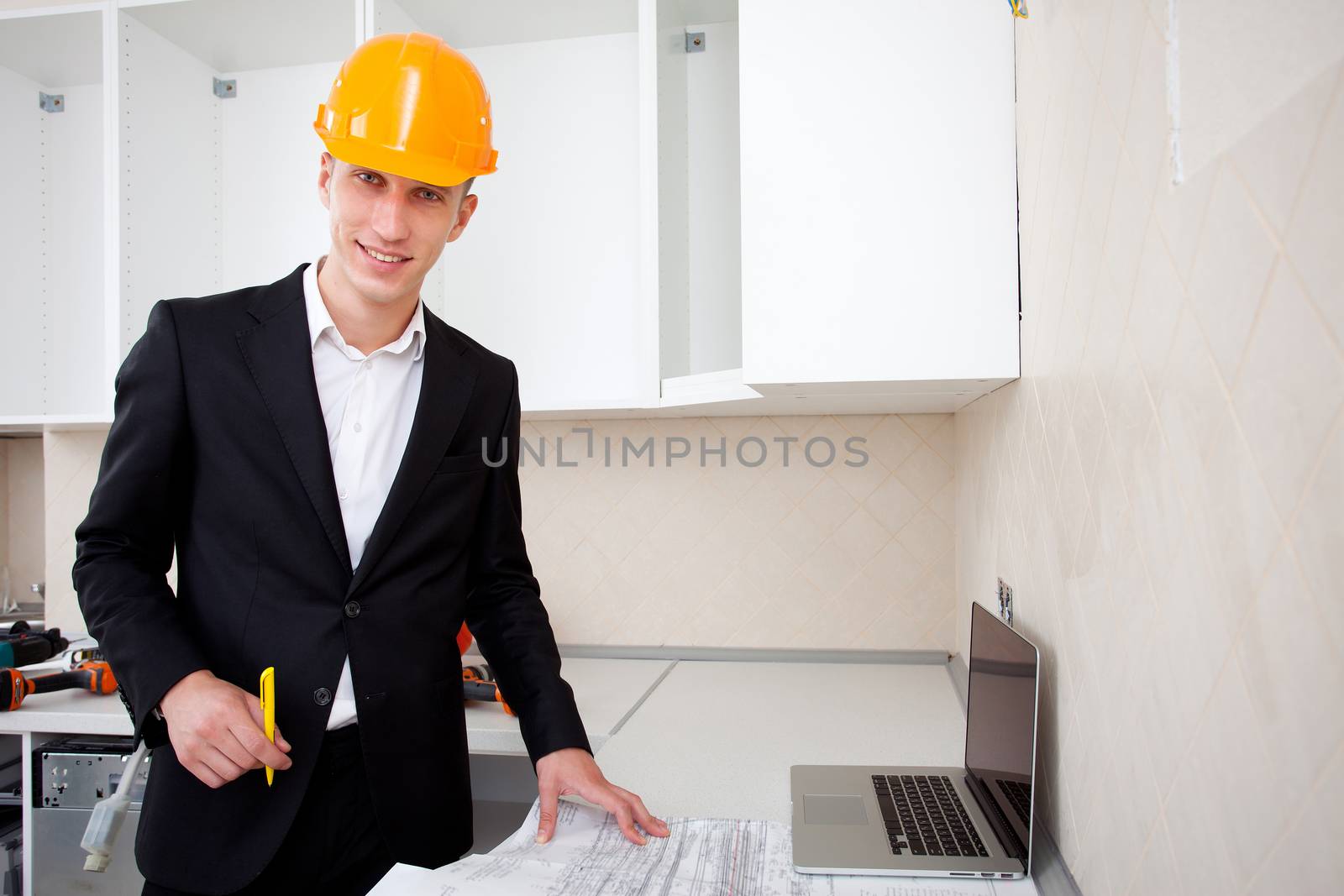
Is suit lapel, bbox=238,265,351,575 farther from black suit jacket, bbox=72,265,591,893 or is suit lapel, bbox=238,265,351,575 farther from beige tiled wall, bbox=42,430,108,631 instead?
beige tiled wall, bbox=42,430,108,631

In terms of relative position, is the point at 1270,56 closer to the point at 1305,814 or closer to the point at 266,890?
the point at 1305,814

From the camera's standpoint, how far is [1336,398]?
0.42m

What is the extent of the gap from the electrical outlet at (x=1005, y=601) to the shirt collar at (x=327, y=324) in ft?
2.85

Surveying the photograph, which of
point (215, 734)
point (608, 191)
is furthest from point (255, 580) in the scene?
point (608, 191)

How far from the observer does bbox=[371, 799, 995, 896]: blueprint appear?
0.86 m

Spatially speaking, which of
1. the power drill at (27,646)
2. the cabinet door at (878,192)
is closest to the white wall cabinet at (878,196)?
the cabinet door at (878,192)

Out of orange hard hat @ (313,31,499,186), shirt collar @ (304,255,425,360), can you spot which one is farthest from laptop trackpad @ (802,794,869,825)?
orange hard hat @ (313,31,499,186)

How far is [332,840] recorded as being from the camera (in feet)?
3.37

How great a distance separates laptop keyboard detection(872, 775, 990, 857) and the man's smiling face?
33.4 inches

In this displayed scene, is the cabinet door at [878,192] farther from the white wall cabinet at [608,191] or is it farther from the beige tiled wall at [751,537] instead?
the beige tiled wall at [751,537]

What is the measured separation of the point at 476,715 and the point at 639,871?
2.34 feet

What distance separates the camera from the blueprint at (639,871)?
0.86 m

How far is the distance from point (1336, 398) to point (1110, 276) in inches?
14.9

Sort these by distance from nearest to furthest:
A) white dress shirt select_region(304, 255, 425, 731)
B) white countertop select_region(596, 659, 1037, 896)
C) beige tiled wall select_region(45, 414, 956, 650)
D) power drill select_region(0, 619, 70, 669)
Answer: white dress shirt select_region(304, 255, 425, 731)
white countertop select_region(596, 659, 1037, 896)
power drill select_region(0, 619, 70, 669)
beige tiled wall select_region(45, 414, 956, 650)
